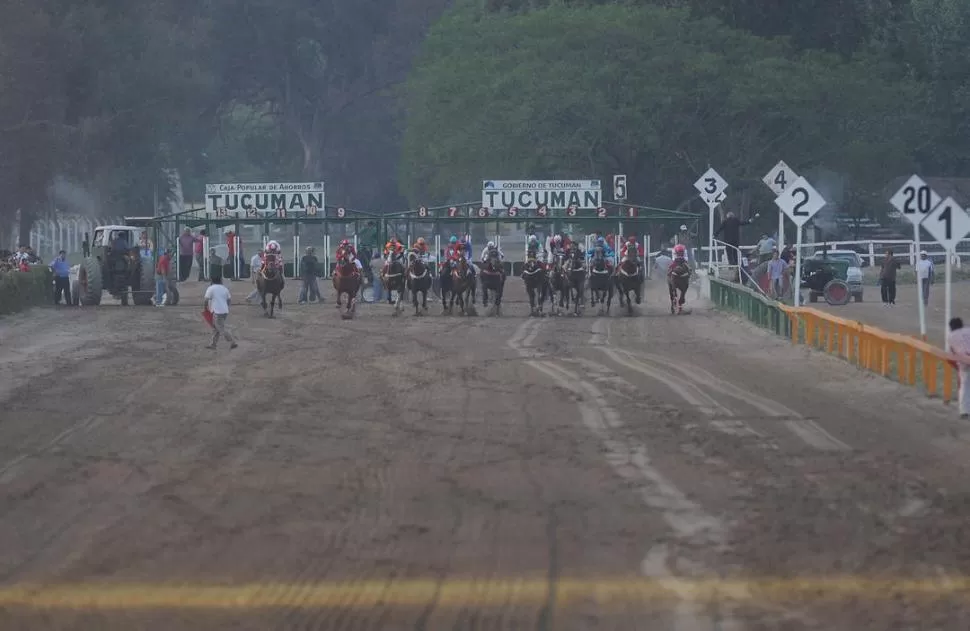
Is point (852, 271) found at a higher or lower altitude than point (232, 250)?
lower

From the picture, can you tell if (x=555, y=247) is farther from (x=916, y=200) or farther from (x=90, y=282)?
(x=916, y=200)

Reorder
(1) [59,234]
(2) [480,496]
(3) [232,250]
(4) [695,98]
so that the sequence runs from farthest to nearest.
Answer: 1. (1) [59,234]
2. (4) [695,98]
3. (3) [232,250]
4. (2) [480,496]

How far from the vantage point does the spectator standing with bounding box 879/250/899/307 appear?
41.3 meters

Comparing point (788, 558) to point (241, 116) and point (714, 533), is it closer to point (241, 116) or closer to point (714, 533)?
point (714, 533)

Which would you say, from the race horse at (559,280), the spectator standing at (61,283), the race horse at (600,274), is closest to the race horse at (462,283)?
the race horse at (559,280)

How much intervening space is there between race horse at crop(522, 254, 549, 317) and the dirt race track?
37.8ft

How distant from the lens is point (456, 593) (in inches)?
387

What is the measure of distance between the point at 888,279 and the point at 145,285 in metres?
17.6

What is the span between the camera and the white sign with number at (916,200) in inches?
871

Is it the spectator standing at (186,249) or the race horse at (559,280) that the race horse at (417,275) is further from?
the spectator standing at (186,249)

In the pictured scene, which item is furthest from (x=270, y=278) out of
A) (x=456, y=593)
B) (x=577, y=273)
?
(x=456, y=593)

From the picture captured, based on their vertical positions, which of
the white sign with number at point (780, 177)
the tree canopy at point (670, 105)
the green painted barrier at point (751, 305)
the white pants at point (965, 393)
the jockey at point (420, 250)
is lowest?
the white pants at point (965, 393)

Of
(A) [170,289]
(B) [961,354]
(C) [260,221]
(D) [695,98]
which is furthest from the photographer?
(D) [695,98]

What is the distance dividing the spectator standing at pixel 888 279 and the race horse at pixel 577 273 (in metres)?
8.82
